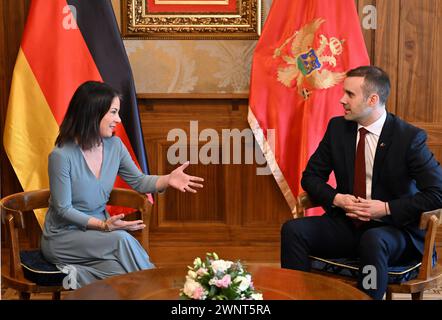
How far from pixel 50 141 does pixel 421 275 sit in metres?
2.08

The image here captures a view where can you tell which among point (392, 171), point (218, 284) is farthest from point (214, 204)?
point (218, 284)

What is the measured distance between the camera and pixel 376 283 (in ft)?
8.58

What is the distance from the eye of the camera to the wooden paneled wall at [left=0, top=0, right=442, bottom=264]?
3.85 metres

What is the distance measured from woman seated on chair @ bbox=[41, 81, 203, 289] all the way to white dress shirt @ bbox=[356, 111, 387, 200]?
0.78m

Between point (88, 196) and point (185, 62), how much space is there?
1413mm

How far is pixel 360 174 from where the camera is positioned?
2.95 metres

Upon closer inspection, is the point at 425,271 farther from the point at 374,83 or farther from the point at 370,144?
the point at 374,83

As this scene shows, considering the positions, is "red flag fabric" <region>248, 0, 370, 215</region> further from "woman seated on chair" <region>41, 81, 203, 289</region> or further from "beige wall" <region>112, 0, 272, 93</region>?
"woman seated on chair" <region>41, 81, 203, 289</region>

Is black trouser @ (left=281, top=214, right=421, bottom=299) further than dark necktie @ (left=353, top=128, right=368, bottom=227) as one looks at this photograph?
No

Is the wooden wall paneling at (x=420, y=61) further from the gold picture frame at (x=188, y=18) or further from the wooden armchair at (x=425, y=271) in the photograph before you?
the wooden armchair at (x=425, y=271)

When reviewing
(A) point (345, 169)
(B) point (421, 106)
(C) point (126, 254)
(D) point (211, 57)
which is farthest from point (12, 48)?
(B) point (421, 106)

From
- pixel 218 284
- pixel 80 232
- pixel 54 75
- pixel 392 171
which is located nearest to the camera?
pixel 218 284

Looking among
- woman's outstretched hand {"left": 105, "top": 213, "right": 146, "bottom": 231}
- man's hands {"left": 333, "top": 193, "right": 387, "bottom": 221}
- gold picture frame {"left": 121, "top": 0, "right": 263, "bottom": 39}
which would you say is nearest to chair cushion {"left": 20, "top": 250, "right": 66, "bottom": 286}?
woman's outstretched hand {"left": 105, "top": 213, "right": 146, "bottom": 231}

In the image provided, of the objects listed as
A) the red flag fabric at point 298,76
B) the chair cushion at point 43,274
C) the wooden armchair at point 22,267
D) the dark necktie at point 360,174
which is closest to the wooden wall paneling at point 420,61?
the red flag fabric at point 298,76
